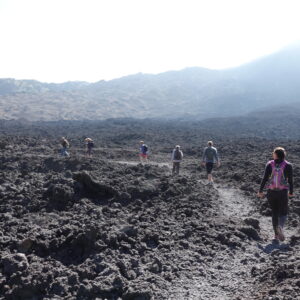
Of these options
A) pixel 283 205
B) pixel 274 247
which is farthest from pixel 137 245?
pixel 283 205

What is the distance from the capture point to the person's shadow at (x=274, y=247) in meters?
6.83

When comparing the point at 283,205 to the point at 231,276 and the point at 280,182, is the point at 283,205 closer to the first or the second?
the point at 280,182

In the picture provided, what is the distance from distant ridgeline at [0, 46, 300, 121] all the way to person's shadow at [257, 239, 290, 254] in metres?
73.9

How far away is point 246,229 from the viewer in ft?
25.1

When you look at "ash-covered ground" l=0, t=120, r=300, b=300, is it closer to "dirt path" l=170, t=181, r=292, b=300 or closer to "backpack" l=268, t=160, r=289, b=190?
"dirt path" l=170, t=181, r=292, b=300

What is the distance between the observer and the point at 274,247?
7035 millimetres

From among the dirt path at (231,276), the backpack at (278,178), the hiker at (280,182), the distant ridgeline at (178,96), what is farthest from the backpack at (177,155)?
the distant ridgeline at (178,96)

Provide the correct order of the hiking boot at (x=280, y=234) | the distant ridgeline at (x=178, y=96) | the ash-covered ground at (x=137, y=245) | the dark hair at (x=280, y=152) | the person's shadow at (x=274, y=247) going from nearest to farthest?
1. the ash-covered ground at (x=137, y=245)
2. the person's shadow at (x=274, y=247)
3. the dark hair at (x=280, y=152)
4. the hiking boot at (x=280, y=234)
5. the distant ridgeline at (x=178, y=96)

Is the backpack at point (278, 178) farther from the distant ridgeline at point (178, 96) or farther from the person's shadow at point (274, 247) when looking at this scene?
the distant ridgeline at point (178, 96)

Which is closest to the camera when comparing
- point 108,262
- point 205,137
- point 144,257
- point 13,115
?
point 108,262

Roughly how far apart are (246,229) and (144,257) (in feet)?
8.20

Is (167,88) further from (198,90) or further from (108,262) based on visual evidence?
(108,262)

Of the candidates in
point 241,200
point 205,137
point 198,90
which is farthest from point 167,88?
point 241,200

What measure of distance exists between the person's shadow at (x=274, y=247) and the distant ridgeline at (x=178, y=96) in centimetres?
7387
